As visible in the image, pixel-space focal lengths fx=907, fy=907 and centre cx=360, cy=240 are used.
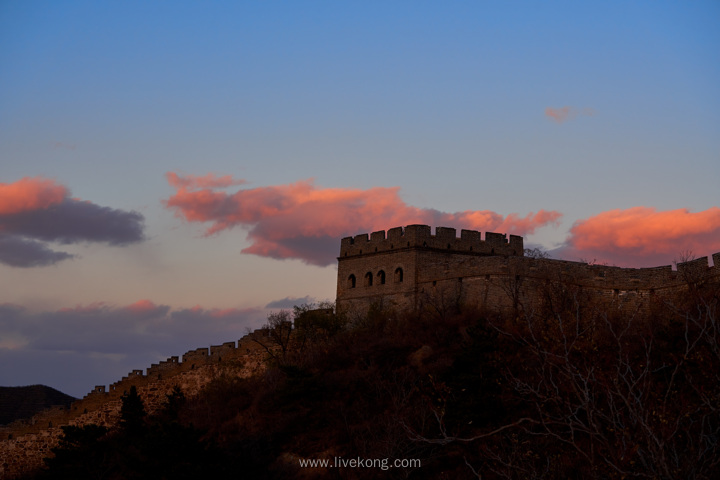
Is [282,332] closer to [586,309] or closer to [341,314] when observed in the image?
[341,314]

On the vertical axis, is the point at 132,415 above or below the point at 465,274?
below

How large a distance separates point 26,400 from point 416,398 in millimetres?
31752

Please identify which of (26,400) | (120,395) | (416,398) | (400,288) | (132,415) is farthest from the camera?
(26,400)

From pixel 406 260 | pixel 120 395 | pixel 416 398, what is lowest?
pixel 416 398

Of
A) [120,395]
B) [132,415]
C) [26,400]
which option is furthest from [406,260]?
[26,400]

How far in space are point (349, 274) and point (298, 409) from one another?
10531 millimetres

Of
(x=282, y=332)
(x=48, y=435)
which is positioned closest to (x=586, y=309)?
(x=282, y=332)

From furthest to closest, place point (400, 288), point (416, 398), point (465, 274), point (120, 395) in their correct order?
point (120, 395) < point (400, 288) < point (465, 274) < point (416, 398)

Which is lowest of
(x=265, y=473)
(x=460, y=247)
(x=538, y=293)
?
(x=265, y=473)

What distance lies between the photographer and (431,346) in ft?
114

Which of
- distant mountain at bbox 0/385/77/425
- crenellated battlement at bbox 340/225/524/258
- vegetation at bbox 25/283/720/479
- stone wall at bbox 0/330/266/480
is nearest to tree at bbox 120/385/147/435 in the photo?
vegetation at bbox 25/283/720/479

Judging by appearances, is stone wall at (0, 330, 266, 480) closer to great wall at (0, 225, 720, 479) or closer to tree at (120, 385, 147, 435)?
great wall at (0, 225, 720, 479)

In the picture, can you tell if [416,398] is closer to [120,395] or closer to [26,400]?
[120,395]

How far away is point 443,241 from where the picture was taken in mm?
40312
